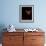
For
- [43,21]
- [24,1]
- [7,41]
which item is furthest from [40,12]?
[7,41]

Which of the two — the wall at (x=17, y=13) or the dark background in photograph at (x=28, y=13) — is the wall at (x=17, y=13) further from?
the dark background in photograph at (x=28, y=13)

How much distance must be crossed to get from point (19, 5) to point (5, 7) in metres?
0.45

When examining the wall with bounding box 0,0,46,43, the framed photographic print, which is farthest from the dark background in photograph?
the wall with bounding box 0,0,46,43

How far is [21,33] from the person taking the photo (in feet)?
12.2

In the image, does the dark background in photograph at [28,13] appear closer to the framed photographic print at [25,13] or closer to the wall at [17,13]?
the framed photographic print at [25,13]

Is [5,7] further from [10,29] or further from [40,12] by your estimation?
[40,12]

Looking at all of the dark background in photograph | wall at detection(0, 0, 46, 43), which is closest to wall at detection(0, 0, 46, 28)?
wall at detection(0, 0, 46, 43)

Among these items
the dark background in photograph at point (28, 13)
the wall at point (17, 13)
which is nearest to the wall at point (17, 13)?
the wall at point (17, 13)

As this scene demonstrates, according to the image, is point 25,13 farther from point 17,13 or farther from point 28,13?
point 17,13

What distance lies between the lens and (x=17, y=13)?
4.20m

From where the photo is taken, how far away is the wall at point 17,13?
13.7ft

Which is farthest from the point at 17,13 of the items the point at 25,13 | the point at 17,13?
the point at 25,13

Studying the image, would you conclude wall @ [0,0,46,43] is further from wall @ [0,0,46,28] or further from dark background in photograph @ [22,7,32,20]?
dark background in photograph @ [22,7,32,20]

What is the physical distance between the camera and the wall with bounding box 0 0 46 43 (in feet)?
13.7
